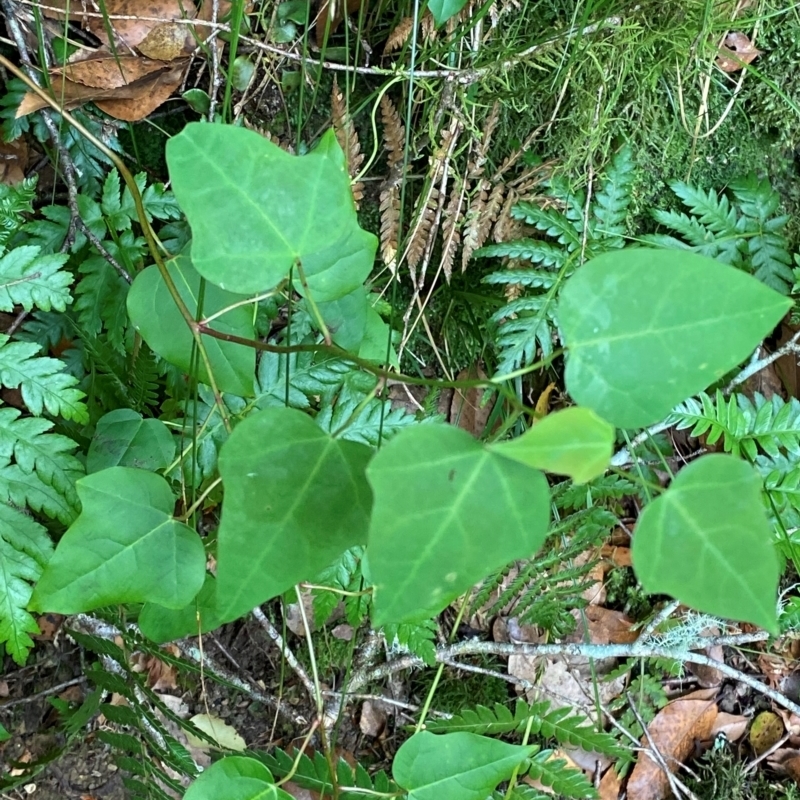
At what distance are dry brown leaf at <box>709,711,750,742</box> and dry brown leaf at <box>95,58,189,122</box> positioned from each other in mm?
2723

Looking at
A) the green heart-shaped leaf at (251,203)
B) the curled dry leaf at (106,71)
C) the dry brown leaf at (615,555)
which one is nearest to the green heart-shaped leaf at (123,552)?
the green heart-shaped leaf at (251,203)

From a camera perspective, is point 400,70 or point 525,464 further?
point 400,70

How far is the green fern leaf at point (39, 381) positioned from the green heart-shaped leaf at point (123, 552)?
488mm

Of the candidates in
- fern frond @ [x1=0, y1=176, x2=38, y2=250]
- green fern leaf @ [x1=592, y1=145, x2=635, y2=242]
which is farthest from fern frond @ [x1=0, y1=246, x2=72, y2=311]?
green fern leaf @ [x1=592, y1=145, x2=635, y2=242]

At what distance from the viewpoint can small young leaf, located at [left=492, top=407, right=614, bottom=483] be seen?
650mm

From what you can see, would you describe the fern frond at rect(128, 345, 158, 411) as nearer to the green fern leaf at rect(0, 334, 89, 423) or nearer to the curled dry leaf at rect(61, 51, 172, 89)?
the green fern leaf at rect(0, 334, 89, 423)

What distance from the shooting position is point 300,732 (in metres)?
2.11

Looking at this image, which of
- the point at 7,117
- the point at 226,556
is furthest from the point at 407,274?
the point at 226,556

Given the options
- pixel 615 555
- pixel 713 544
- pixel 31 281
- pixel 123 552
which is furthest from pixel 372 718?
pixel 713 544

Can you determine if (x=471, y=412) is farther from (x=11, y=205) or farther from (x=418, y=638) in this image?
(x=11, y=205)

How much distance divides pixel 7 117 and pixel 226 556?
1.39 metres

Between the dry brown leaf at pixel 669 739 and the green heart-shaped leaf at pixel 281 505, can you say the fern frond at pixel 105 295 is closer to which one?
the green heart-shaped leaf at pixel 281 505

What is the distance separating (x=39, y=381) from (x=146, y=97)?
2.50 feet

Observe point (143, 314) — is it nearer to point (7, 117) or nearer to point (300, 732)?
point (7, 117)
